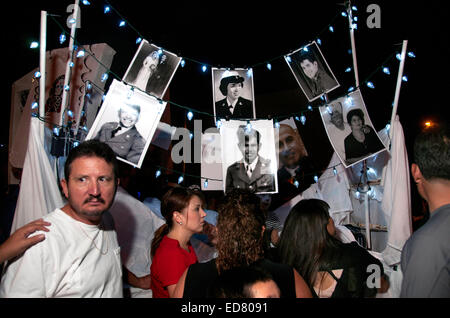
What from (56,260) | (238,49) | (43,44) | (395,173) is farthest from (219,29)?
(56,260)

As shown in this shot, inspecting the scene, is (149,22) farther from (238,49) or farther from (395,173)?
(395,173)

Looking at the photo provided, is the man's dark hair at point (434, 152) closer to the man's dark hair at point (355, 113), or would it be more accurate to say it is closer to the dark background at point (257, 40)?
the man's dark hair at point (355, 113)

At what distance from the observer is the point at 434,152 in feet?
5.49

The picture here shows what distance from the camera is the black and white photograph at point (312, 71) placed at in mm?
3385

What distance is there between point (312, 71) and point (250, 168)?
111cm

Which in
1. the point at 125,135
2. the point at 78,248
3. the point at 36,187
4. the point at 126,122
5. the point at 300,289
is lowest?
the point at 300,289

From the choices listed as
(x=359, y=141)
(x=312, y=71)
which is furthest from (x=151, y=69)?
(x=359, y=141)

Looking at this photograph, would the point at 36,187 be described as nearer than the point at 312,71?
Yes

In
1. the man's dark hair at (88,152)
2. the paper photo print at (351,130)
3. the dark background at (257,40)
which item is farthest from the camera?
Result: the dark background at (257,40)

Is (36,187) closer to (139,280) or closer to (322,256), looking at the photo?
(139,280)

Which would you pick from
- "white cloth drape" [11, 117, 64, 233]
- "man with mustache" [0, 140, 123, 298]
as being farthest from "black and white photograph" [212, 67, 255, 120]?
"man with mustache" [0, 140, 123, 298]

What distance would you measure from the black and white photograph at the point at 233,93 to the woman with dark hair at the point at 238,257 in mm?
1430

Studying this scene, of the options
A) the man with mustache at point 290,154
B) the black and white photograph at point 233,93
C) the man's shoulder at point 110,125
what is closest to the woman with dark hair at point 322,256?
the black and white photograph at point 233,93

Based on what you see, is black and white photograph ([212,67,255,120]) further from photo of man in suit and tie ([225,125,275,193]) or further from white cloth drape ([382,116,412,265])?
white cloth drape ([382,116,412,265])
